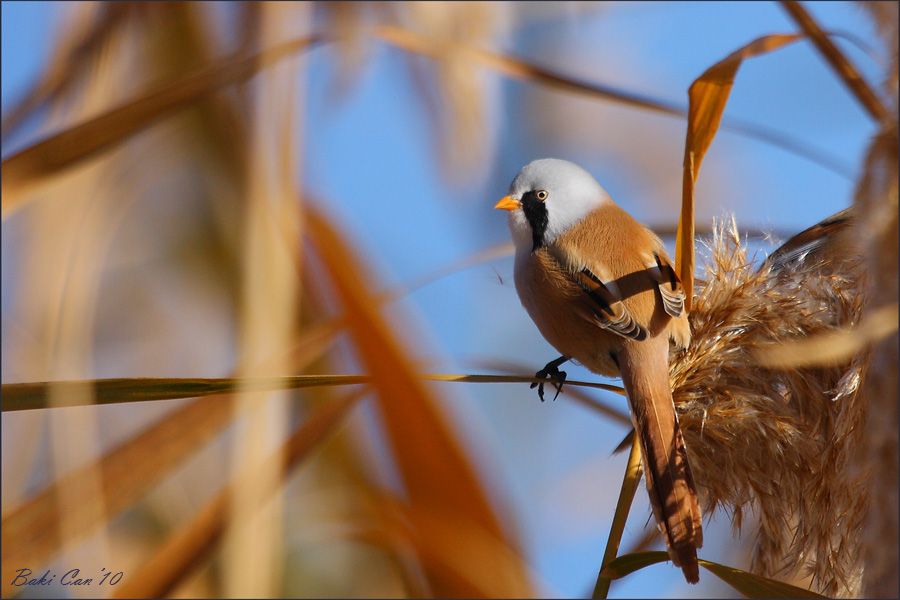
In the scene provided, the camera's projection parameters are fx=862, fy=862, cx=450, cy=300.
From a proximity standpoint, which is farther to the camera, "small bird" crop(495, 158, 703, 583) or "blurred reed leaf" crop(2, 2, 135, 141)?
"blurred reed leaf" crop(2, 2, 135, 141)

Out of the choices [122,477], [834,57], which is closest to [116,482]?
[122,477]

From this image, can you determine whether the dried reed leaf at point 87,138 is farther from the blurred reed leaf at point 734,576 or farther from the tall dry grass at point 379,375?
the blurred reed leaf at point 734,576

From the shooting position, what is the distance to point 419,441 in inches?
58.2

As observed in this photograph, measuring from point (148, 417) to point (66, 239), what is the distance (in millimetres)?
922

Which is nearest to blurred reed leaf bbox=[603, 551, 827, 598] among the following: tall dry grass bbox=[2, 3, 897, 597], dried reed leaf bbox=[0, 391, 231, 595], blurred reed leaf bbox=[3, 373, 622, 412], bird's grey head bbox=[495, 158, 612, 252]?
tall dry grass bbox=[2, 3, 897, 597]

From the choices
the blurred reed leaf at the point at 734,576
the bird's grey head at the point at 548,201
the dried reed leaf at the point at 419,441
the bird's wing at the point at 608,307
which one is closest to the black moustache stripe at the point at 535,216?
the bird's grey head at the point at 548,201

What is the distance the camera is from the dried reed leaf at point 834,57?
1.00 metres

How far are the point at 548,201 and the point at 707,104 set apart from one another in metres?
0.67

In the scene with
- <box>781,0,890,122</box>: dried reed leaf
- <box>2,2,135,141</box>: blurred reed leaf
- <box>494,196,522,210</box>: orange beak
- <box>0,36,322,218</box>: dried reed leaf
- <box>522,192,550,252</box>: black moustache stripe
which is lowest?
<box>781,0,890,122</box>: dried reed leaf

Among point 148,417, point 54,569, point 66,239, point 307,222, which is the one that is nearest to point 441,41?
point 307,222

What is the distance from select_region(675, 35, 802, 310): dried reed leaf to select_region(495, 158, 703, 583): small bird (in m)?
0.28

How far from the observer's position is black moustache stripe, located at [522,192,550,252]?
6.15ft

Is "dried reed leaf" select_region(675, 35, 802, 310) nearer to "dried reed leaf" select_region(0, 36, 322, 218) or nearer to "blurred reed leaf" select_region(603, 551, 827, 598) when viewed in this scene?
"blurred reed leaf" select_region(603, 551, 827, 598)

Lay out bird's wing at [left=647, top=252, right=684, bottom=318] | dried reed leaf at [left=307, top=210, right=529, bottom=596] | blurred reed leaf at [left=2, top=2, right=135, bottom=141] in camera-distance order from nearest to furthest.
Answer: dried reed leaf at [left=307, top=210, right=529, bottom=596], bird's wing at [left=647, top=252, right=684, bottom=318], blurred reed leaf at [left=2, top=2, right=135, bottom=141]
